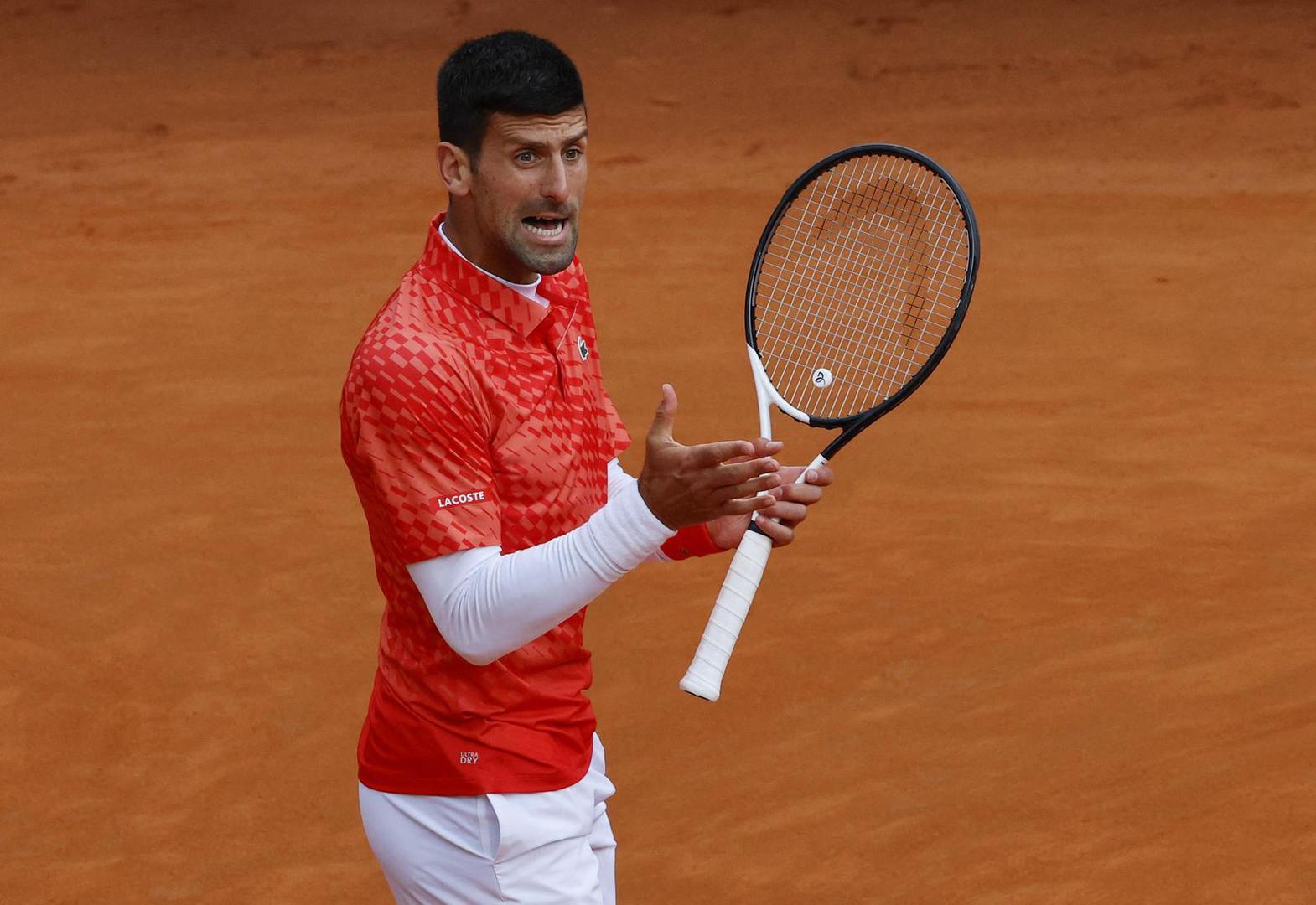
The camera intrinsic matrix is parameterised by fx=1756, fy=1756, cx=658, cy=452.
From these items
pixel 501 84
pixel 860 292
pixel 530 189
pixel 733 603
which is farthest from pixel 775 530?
pixel 860 292

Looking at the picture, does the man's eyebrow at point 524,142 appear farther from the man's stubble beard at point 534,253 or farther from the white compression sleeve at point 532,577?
the white compression sleeve at point 532,577

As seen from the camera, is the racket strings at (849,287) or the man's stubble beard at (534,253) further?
the racket strings at (849,287)

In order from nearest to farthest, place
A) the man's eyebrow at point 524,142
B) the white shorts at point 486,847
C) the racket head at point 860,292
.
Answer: the man's eyebrow at point 524,142, the white shorts at point 486,847, the racket head at point 860,292

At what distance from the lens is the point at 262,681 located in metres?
5.88

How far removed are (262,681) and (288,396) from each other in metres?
2.21

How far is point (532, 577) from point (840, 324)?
2942 millimetres

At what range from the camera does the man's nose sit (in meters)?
2.86

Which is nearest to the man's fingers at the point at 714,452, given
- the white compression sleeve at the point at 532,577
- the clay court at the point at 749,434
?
the white compression sleeve at the point at 532,577

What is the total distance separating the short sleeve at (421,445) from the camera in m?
2.72

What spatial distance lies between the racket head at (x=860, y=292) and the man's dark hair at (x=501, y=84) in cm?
85

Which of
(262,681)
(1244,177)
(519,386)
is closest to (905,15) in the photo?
(1244,177)

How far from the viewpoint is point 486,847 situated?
2.95 meters

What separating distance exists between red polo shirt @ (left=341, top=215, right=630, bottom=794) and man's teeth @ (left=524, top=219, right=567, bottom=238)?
0.41 feet

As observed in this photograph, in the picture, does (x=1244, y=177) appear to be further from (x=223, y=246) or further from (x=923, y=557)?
(x=223, y=246)
